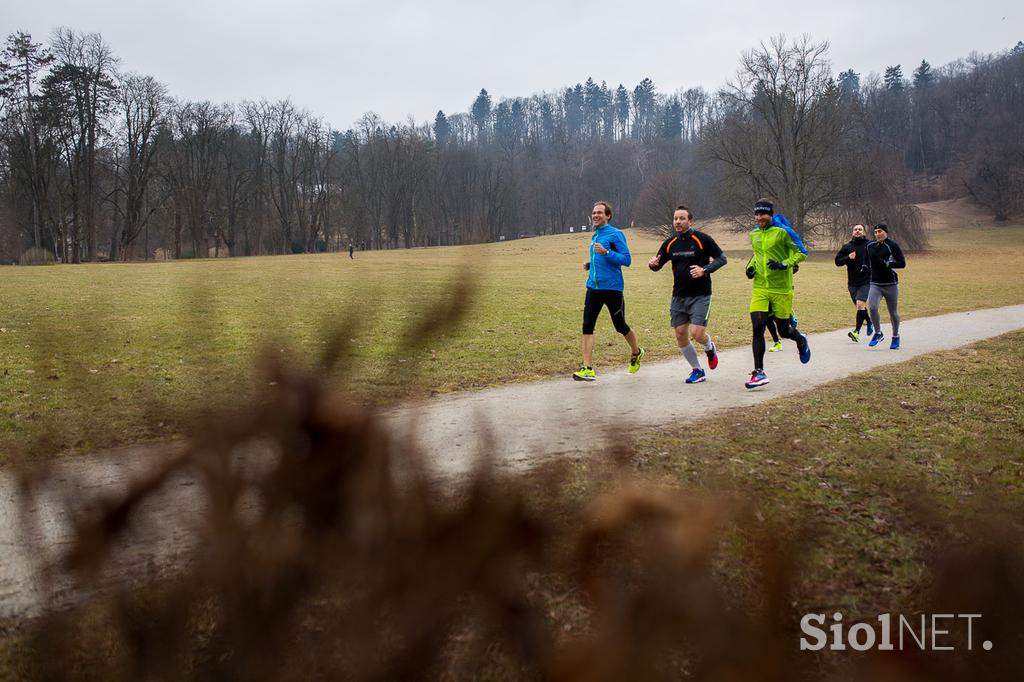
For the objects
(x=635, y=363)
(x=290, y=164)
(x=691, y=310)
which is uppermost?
(x=290, y=164)

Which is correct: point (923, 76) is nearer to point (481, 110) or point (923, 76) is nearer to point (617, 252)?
point (481, 110)

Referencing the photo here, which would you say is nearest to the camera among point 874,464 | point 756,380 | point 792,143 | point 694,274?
point 874,464

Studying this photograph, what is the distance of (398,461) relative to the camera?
834 millimetres

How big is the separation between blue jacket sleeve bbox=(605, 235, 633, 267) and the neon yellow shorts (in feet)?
5.54

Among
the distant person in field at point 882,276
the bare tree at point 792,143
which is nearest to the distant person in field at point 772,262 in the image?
the distant person in field at point 882,276

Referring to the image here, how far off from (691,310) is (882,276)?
5.21m

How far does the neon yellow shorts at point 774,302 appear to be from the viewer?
9.45 m

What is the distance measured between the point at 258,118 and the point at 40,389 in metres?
78.5

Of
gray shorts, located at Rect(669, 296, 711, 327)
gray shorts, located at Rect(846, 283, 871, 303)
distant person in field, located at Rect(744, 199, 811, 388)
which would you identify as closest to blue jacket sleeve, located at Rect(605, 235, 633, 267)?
gray shorts, located at Rect(669, 296, 711, 327)

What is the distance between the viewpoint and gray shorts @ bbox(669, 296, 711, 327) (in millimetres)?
9359

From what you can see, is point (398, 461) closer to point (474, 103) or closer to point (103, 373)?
point (103, 373)

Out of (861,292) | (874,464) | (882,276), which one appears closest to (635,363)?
(882,276)

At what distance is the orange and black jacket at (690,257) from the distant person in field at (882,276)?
4697 mm

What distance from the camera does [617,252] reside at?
9.44m
